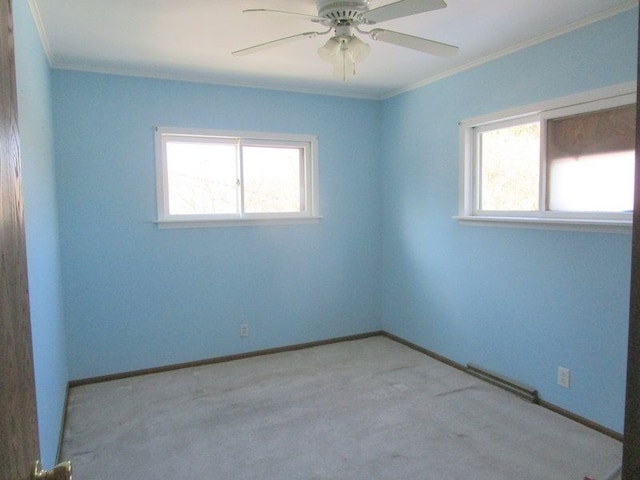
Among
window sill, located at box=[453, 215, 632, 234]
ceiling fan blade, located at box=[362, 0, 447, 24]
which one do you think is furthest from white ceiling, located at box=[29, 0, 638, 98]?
window sill, located at box=[453, 215, 632, 234]

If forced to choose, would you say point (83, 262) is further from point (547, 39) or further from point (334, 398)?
point (547, 39)

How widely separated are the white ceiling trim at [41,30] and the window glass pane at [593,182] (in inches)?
127

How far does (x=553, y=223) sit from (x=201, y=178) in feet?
9.13

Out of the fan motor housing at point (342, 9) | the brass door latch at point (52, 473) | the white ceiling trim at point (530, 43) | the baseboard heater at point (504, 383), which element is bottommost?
the baseboard heater at point (504, 383)

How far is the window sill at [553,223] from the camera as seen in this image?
2.41 m

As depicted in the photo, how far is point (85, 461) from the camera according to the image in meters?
2.33

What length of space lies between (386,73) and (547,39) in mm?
1237

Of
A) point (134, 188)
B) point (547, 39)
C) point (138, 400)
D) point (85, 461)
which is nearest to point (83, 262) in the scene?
point (134, 188)

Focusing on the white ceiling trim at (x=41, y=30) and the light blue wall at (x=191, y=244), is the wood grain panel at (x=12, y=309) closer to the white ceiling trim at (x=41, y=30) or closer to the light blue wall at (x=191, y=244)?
the white ceiling trim at (x=41, y=30)

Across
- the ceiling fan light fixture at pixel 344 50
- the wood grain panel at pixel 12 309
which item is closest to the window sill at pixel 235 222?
the ceiling fan light fixture at pixel 344 50

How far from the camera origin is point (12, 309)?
0.70 metres

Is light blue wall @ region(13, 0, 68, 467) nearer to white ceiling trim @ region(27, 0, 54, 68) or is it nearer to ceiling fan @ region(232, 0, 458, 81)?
white ceiling trim @ region(27, 0, 54, 68)

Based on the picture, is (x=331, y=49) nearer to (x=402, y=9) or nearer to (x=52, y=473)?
(x=402, y=9)

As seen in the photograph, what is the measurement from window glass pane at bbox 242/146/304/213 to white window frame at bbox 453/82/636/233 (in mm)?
1546
